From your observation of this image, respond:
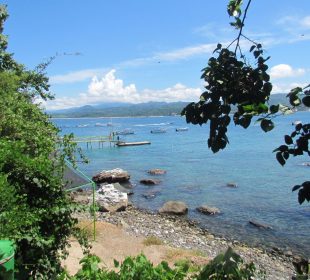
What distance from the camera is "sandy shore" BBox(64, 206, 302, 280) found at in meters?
13.0

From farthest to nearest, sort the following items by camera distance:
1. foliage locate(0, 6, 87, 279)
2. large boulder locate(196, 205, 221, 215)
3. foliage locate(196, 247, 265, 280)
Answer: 1. large boulder locate(196, 205, 221, 215)
2. foliage locate(0, 6, 87, 279)
3. foliage locate(196, 247, 265, 280)

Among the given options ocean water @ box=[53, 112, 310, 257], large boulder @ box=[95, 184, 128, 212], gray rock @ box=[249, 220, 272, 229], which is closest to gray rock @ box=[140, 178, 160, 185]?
ocean water @ box=[53, 112, 310, 257]

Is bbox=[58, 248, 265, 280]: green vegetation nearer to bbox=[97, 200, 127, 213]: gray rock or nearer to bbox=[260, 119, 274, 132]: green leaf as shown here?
bbox=[260, 119, 274, 132]: green leaf

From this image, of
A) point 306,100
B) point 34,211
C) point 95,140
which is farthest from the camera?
point 95,140

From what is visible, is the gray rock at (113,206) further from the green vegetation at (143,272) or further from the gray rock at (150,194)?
the green vegetation at (143,272)

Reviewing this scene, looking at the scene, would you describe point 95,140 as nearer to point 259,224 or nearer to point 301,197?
point 259,224

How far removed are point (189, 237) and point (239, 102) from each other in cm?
1640

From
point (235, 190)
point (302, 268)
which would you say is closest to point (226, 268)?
point (302, 268)

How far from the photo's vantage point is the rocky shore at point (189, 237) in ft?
50.2

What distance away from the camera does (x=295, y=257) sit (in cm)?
1631

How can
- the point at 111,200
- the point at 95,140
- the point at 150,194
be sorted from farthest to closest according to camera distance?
1. the point at 95,140
2. the point at 150,194
3. the point at 111,200

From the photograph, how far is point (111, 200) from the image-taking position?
24094mm

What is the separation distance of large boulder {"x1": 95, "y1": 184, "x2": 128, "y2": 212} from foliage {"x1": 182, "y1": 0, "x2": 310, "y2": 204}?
65.6 feet

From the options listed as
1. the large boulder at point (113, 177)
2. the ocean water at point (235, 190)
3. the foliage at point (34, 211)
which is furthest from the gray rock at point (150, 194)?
the foliage at point (34, 211)
